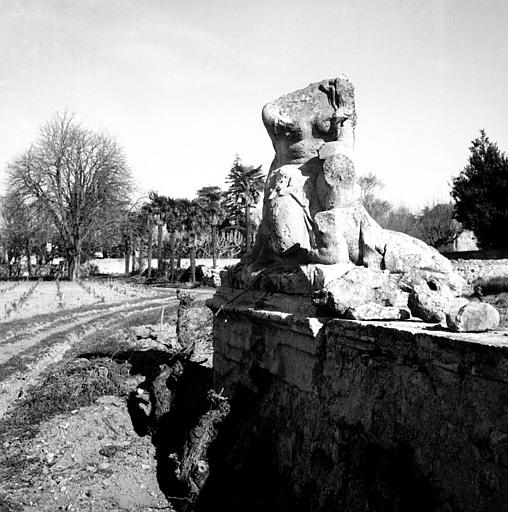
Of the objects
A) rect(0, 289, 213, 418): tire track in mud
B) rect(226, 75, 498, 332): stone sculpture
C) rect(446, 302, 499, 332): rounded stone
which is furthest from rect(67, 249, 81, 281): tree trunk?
rect(446, 302, 499, 332): rounded stone

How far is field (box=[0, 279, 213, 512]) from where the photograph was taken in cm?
489

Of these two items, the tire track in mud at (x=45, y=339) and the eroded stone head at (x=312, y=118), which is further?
the tire track in mud at (x=45, y=339)

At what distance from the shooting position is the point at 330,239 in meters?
4.50

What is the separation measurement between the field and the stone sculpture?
2296 mm

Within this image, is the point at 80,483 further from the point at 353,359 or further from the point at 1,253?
the point at 1,253

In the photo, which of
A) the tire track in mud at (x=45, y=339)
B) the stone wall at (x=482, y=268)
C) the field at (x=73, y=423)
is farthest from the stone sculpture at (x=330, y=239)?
the stone wall at (x=482, y=268)

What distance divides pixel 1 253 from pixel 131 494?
54.6 metres

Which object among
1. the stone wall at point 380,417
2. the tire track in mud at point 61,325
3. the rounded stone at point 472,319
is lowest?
the tire track in mud at point 61,325

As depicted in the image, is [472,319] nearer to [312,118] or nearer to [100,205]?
[312,118]

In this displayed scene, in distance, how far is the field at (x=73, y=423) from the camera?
16.0 ft

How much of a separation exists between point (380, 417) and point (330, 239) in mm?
1701

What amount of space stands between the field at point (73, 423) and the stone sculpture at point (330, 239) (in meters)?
2.30

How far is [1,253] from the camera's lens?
53.8 m

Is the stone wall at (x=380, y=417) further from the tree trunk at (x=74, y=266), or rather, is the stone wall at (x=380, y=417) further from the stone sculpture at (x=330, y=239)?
the tree trunk at (x=74, y=266)
